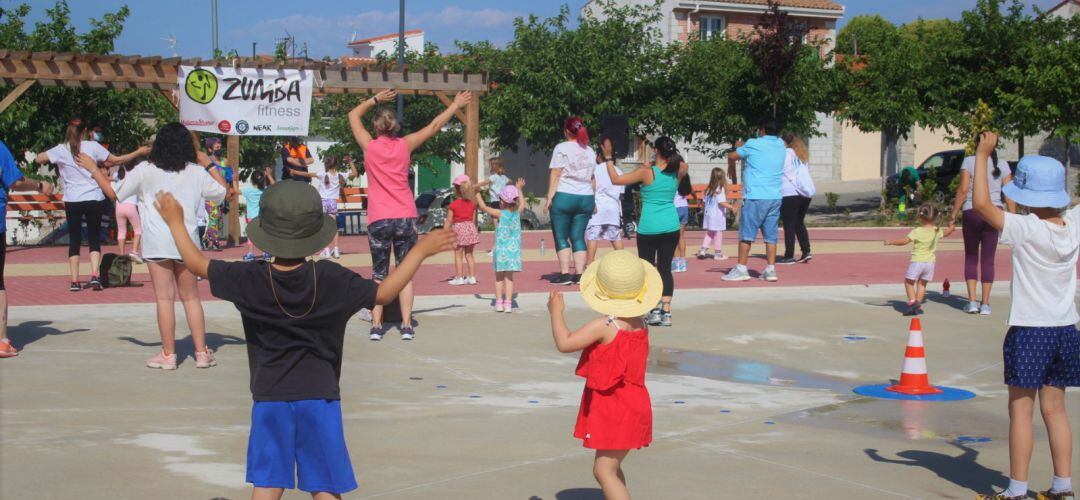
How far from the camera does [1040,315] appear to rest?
5.16 m

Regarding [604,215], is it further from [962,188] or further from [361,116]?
[361,116]

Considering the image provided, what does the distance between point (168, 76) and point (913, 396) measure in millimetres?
13450

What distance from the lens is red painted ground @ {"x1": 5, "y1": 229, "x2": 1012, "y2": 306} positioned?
1188cm

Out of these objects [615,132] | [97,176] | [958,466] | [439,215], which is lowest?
[958,466]

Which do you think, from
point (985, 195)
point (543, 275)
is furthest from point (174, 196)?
point (543, 275)

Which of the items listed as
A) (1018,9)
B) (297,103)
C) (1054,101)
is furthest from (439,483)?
(1018,9)

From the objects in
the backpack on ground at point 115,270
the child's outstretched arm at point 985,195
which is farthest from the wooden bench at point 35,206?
the child's outstretched arm at point 985,195

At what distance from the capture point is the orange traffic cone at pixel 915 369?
781 centimetres

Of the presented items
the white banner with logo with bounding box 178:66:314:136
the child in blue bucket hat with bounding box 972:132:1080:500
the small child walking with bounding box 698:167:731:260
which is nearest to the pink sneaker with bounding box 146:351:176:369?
the child in blue bucket hat with bounding box 972:132:1080:500

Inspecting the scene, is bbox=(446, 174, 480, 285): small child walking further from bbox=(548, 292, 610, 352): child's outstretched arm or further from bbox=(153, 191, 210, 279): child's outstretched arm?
bbox=(153, 191, 210, 279): child's outstretched arm

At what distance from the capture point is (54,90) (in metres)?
21.7

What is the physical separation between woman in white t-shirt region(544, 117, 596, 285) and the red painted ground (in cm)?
73

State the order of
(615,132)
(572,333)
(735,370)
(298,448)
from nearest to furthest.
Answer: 1. (298,448)
2. (572,333)
3. (735,370)
4. (615,132)

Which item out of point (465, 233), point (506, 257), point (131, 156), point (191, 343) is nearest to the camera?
point (191, 343)
